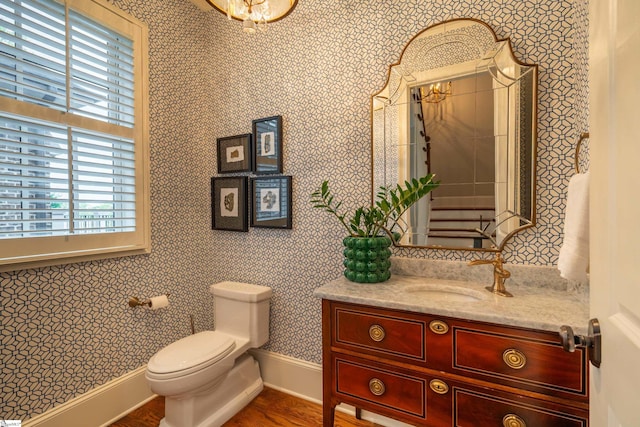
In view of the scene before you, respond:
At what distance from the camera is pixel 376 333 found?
131cm

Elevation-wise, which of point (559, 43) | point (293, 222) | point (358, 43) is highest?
point (358, 43)

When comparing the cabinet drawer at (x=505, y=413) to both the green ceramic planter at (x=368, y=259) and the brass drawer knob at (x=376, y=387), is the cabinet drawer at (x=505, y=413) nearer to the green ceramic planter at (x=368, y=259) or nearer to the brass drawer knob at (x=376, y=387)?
the brass drawer knob at (x=376, y=387)

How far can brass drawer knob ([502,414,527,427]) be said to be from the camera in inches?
41.4

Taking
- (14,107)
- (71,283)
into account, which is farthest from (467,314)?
(14,107)

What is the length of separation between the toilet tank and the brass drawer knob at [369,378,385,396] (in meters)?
0.93

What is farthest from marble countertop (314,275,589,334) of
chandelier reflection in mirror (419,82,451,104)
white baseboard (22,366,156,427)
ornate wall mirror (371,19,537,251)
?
white baseboard (22,366,156,427)

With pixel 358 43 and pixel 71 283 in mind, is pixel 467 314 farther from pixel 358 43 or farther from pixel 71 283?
pixel 71 283

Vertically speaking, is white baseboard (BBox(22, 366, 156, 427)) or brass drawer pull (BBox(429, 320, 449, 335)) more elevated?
brass drawer pull (BBox(429, 320, 449, 335))

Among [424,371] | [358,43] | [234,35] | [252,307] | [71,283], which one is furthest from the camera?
[234,35]

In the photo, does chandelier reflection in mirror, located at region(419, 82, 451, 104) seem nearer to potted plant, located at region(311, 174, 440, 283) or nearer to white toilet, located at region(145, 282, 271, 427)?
potted plant, located at region(311, 174, 440, 283)

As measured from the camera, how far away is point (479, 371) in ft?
3.67

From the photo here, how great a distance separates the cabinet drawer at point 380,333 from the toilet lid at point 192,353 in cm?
74

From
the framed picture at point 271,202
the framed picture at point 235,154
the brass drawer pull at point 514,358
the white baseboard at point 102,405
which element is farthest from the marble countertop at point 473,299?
the white baseboard at point 102,405

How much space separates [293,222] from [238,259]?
23.8 inches
